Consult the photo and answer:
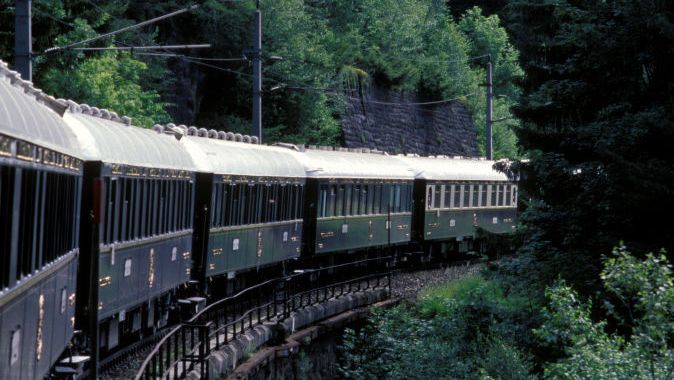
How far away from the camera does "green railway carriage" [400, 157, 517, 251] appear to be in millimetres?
42031

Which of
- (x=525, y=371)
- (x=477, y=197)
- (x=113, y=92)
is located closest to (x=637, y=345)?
(x=525, y=371)

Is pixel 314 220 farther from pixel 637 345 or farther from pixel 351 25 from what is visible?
pixel 351 25

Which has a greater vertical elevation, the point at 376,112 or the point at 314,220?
the point at 376,112

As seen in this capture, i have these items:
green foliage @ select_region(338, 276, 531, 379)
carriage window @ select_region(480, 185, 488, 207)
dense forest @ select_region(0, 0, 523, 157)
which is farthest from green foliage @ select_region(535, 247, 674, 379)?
carriage window @ select_region(480, 185, 488, 207)

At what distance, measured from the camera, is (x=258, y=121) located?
3095 centimetres

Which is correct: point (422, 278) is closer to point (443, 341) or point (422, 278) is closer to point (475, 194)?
point (475, 194)

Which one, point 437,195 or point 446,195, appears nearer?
point 437,195

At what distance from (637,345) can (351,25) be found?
163ft

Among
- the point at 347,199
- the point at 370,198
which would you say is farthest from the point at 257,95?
the point at 370,198

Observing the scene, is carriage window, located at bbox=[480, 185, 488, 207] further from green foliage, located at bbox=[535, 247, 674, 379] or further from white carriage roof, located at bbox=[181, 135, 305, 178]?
green foliage, located at bbox=[535, 247, 674, 379]

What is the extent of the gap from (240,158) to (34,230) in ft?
53.7

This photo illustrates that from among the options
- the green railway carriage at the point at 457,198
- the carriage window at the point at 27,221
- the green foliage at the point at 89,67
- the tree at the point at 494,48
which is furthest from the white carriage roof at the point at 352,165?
the tree at the point at 494,48

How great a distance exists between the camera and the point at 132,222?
56.5 ft

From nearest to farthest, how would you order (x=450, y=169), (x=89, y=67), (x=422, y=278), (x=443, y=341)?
(x=443, y=341)
(x=89, y=67)
(x=422, y=278)
(x=450, y=169)
